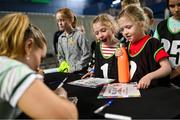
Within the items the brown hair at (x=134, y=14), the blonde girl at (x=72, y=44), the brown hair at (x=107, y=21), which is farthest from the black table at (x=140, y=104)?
the blonde girl at (x=72, y=44)

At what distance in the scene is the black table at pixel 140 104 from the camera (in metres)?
0.89

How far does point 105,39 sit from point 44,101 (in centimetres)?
117

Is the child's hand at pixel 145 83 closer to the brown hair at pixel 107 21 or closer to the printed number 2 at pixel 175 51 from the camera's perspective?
the printed number 2 at pixel 175 51

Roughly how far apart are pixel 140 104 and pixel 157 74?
1.31 feet

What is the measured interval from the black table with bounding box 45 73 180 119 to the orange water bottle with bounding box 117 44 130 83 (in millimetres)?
A: 199

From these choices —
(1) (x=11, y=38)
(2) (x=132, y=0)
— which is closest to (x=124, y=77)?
(1) (x=11, y=38)

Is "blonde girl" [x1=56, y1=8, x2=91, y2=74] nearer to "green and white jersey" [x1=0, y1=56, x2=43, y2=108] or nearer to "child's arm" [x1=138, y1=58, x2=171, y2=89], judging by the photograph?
"child's arm" [x1=138, y1=58, x2=171, y2=89]

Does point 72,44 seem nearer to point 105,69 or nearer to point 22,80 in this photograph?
point 105,69

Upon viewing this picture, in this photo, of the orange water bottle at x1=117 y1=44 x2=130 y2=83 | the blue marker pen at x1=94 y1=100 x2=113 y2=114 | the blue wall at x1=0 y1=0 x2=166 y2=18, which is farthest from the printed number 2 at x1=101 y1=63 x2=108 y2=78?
the blue wall at x1=0 y1=0 x2=166 y2=18

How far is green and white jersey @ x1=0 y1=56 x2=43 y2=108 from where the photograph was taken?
68cm

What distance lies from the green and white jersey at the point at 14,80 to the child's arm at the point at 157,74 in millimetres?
675

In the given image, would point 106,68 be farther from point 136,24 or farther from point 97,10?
point 97,10

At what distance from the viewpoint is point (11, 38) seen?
0.78 metres

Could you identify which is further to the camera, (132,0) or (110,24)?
(132,0)
